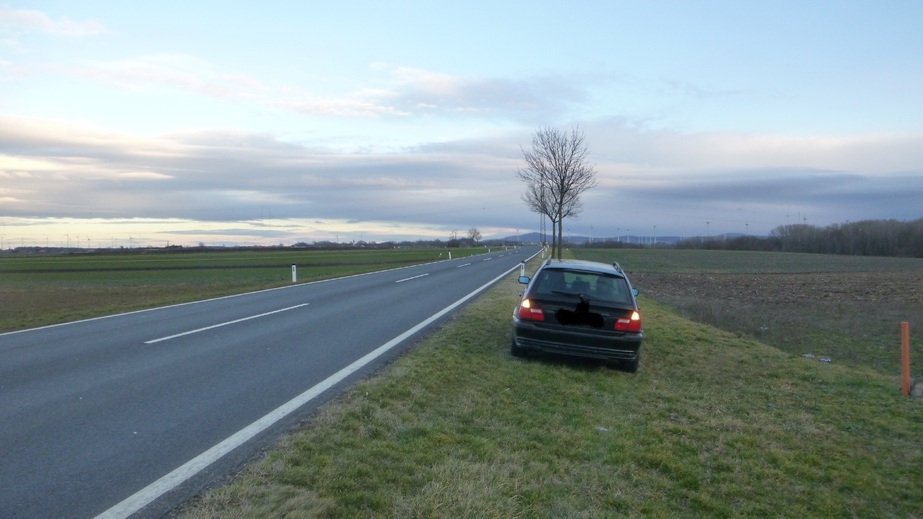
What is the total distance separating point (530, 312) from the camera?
9.33 m

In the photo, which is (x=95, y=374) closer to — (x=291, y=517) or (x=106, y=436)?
(x=106, y=436)

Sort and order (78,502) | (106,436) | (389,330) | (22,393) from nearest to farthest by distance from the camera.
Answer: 1. (78,502)
2. (106,436)
3. (22,393)
4. (389,330)

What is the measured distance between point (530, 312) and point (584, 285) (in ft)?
2.92

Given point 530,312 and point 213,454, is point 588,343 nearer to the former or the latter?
point 530,312

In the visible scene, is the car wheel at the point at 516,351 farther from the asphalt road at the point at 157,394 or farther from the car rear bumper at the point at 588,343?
the asphalt road at the point at 157,394

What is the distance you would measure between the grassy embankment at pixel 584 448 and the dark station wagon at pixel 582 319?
33 cm

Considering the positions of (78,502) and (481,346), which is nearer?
(78,502)

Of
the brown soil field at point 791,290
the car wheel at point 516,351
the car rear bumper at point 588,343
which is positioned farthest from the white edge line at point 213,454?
the brown soil field at point 791,290

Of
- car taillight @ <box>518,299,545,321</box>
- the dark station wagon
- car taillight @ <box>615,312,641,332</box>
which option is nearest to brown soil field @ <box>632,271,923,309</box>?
the dark station wagon

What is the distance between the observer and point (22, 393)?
7.24 metres

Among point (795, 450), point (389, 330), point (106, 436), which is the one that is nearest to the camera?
point (106, 436)

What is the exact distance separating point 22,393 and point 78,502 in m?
3.60

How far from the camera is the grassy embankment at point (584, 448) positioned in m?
4.55

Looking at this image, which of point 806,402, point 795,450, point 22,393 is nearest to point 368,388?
point 22,393
